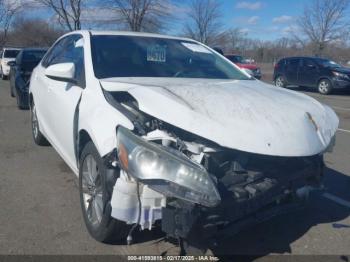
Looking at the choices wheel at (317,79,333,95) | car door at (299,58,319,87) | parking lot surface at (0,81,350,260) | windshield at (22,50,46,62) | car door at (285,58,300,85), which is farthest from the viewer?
car door at (285,58,300,85)

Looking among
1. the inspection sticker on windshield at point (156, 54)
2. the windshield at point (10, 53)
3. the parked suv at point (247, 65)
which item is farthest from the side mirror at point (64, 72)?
the parked suv at point (247, 65)

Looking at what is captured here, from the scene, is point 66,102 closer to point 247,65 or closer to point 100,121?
point 100,121

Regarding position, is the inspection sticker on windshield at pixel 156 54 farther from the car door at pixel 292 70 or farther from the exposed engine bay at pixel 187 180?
the car door at pixel 292 70

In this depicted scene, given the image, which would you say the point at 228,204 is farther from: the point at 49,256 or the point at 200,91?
the point at 49,256

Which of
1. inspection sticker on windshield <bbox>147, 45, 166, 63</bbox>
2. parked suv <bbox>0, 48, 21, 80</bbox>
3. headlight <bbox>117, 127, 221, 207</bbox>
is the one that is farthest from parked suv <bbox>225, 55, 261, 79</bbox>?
headlight <bbox>117, 127, 221, 207</bbox>

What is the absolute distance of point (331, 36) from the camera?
116 ft

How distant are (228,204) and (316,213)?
68.9 inches

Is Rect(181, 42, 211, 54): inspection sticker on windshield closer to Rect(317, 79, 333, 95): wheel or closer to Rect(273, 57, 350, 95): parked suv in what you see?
Rect(273, 57, 350, 95): parked suv

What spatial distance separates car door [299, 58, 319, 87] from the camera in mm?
18047

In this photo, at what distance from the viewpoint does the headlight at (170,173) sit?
240 cm

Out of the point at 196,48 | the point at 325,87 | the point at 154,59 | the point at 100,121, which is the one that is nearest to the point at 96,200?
the point at 100,121

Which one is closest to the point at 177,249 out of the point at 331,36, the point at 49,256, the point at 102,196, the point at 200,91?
the point at 102,196

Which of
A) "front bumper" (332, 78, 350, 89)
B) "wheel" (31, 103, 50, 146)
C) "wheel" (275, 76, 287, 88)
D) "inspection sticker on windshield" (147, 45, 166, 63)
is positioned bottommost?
"wheel" (275, 76, 287, 88)

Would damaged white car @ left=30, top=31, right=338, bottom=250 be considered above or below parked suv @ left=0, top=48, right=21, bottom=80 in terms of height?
above
